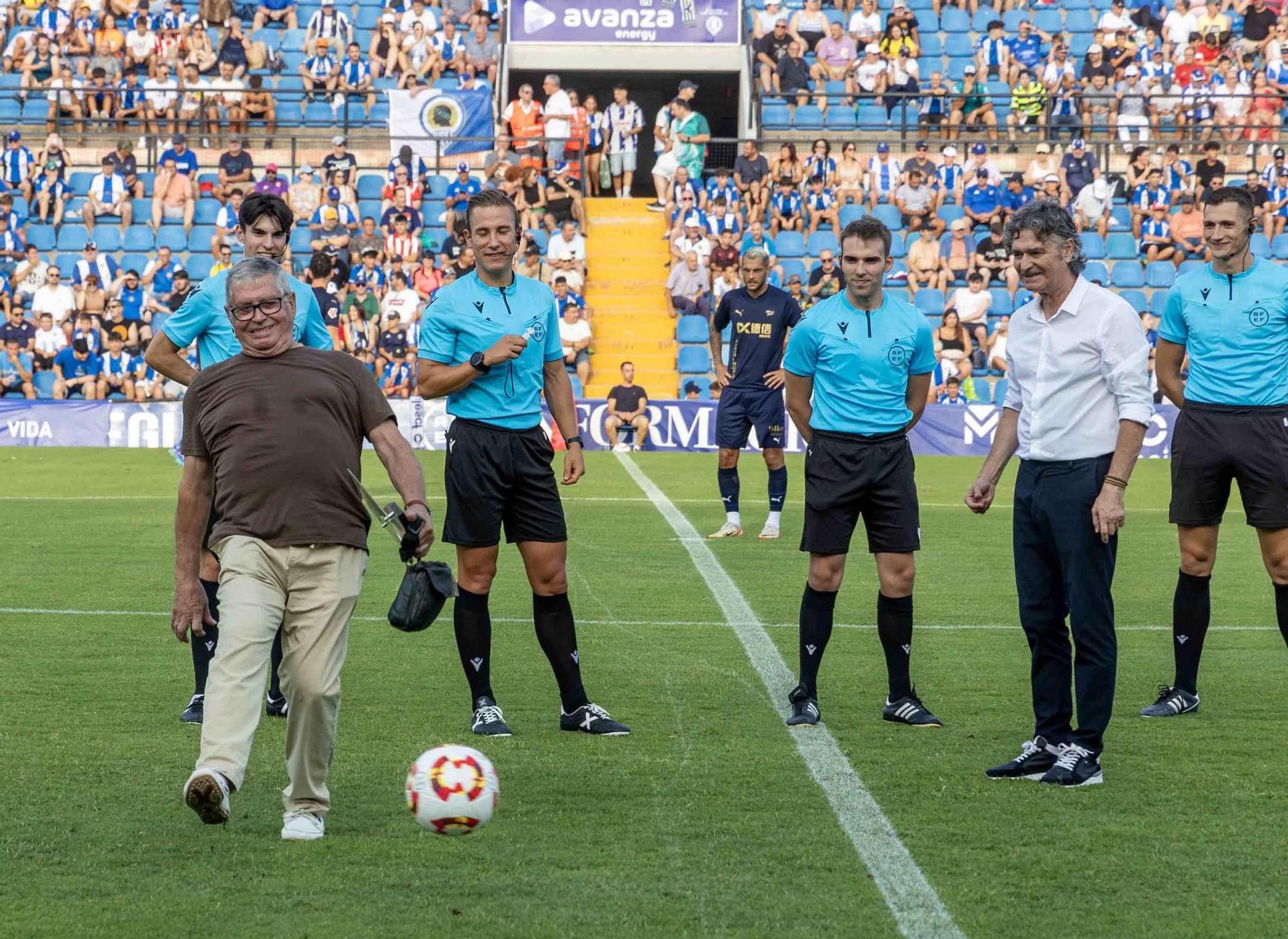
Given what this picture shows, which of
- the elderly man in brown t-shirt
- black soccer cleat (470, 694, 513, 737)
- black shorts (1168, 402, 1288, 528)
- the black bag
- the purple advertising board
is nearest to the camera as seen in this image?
the elderly man in brown t-shirt

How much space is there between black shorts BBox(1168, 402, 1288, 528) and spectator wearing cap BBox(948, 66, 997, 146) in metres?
22.6

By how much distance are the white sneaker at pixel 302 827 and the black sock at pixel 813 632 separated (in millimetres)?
2510

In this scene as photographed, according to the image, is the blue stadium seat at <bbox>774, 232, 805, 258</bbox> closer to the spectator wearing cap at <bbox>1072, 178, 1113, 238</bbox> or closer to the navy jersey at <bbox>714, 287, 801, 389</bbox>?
the spectator wearing cap at <bbox>1072, 178, 1113, 238</bbox>

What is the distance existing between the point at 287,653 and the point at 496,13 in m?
27.9

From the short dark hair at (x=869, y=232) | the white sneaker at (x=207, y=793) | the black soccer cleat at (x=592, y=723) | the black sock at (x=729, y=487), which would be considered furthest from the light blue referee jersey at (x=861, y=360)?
the black sock at (x=729, y=487)

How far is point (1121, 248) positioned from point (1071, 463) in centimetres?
2275

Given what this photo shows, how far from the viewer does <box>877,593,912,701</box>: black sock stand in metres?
7.08

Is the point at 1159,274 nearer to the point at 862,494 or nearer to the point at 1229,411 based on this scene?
the point at 1229,411

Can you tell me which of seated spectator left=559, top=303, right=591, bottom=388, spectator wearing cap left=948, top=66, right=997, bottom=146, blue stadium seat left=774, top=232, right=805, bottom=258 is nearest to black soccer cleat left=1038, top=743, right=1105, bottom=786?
seated spectator left=559, top=303, right=591, bottom=388

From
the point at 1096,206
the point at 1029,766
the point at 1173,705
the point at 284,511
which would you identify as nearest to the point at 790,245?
the point at 1096,206

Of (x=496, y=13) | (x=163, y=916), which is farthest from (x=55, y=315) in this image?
(x=163, y=916)

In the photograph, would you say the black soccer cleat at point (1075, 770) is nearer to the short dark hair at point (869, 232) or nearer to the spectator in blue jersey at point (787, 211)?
the short dark hair at point (869, 232)

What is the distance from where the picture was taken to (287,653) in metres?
5.23

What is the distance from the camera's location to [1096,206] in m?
27.7
